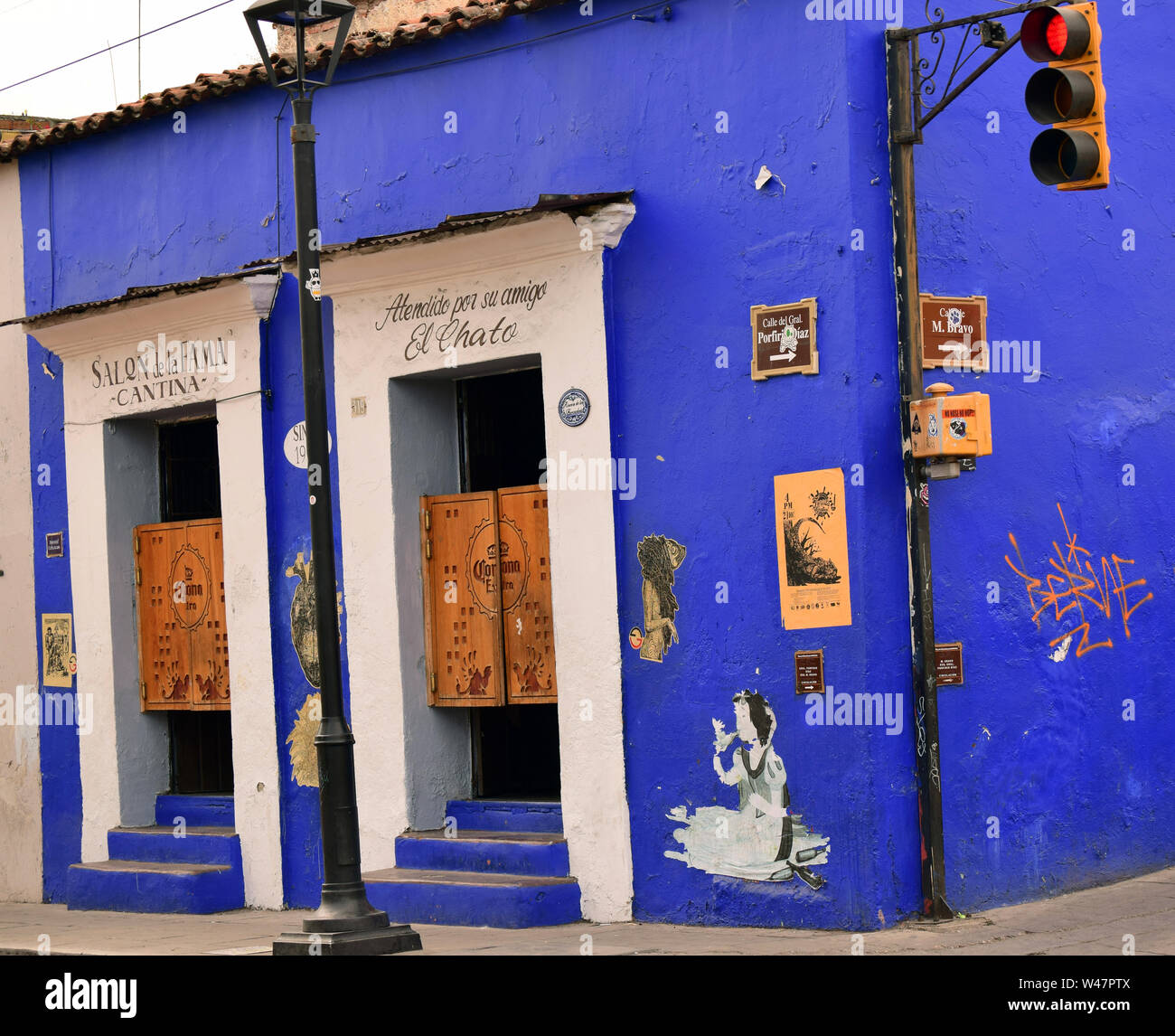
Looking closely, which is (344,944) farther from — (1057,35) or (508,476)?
(1057,35)

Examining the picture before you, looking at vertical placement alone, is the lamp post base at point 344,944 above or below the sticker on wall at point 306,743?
below

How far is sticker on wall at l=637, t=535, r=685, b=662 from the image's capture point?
10.2 meters

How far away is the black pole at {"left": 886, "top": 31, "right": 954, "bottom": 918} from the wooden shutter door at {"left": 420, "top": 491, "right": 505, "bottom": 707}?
308 centimetres

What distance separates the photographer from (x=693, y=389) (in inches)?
397

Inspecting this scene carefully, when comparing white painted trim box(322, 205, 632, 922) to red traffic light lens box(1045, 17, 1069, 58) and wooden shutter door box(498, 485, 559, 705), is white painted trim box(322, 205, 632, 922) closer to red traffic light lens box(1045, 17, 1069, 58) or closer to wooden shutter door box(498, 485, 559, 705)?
wooden shutter door box(498, 485, 559, 705)

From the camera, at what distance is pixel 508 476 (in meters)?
11.7

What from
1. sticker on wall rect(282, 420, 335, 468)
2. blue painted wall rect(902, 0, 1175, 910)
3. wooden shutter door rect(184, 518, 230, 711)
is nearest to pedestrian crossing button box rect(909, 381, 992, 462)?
blue painted wall rect(902, 0, 1175, 910)

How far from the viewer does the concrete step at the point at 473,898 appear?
404 inches

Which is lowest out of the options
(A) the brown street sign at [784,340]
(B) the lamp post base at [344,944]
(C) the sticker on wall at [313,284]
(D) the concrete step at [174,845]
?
(B) the lamp post base at [344,944]

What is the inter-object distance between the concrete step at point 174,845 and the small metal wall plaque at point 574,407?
4350 millimetres

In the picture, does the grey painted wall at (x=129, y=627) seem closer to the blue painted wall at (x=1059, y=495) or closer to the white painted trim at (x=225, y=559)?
the white painted trim at (x=225, y=559)

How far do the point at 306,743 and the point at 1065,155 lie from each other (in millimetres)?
6835

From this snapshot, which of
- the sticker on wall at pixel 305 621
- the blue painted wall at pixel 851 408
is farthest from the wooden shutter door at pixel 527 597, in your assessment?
the sticker on wall at pixel 305 621
